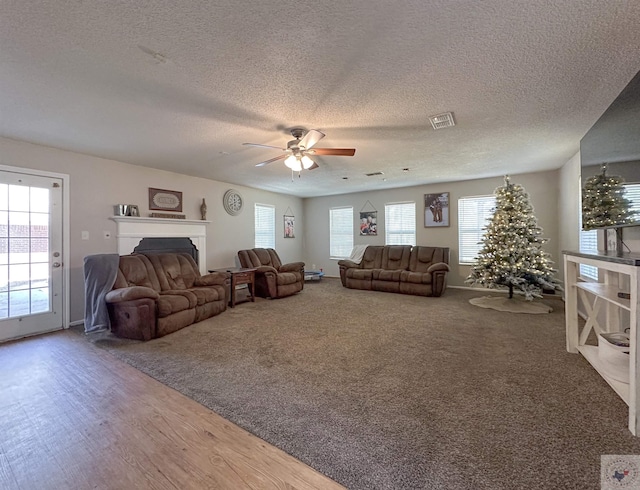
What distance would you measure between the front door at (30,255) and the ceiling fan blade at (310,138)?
3555 millimetres

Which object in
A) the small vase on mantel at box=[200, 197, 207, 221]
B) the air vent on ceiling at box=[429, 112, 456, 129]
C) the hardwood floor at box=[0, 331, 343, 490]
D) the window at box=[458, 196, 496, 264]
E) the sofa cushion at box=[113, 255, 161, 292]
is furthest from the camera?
the window at box=[458, 196, 496, 264]

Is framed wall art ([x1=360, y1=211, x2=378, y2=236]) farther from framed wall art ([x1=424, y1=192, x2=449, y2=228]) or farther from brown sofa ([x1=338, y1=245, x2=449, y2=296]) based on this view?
framed wall art ([x1=424, y1=192, x2=449, y2=228])

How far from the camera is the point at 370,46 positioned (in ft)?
6.42

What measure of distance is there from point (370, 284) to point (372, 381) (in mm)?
4240

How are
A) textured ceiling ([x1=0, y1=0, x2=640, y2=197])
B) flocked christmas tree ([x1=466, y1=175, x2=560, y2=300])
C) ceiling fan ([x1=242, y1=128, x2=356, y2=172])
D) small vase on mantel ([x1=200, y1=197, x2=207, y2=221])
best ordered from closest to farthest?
textured ceiling ([x1=0, y1=0, x2=640, y2=197]), ceiling fan ([x1=242, y1=128, x2=356, y2=172]), flocked christmas tree ([x1=466, y1=175, x2=560, y2=300]), small vase on mantel ([x1=200, y1=197, x2=207, y2=221])

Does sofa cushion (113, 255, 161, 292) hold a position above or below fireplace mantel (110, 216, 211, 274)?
below

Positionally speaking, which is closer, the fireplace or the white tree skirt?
the white tree skirt

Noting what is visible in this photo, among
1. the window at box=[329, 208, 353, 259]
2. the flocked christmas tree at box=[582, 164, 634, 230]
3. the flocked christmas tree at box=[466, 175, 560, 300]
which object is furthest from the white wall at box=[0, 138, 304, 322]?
the flocked christmas tree at box=[582, 164, 634, 230]

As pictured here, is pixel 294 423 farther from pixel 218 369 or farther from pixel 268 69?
pixel 268 69

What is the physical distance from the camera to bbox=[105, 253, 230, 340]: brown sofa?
11.4 ft

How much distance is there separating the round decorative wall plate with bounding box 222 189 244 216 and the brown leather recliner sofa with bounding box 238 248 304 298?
1.04m

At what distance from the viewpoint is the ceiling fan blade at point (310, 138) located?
3082 mm

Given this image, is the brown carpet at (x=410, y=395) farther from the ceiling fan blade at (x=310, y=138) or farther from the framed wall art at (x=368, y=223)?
the framed wall art at (x=368, y=223)

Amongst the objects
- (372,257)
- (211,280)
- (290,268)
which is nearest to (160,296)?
(211,280)
